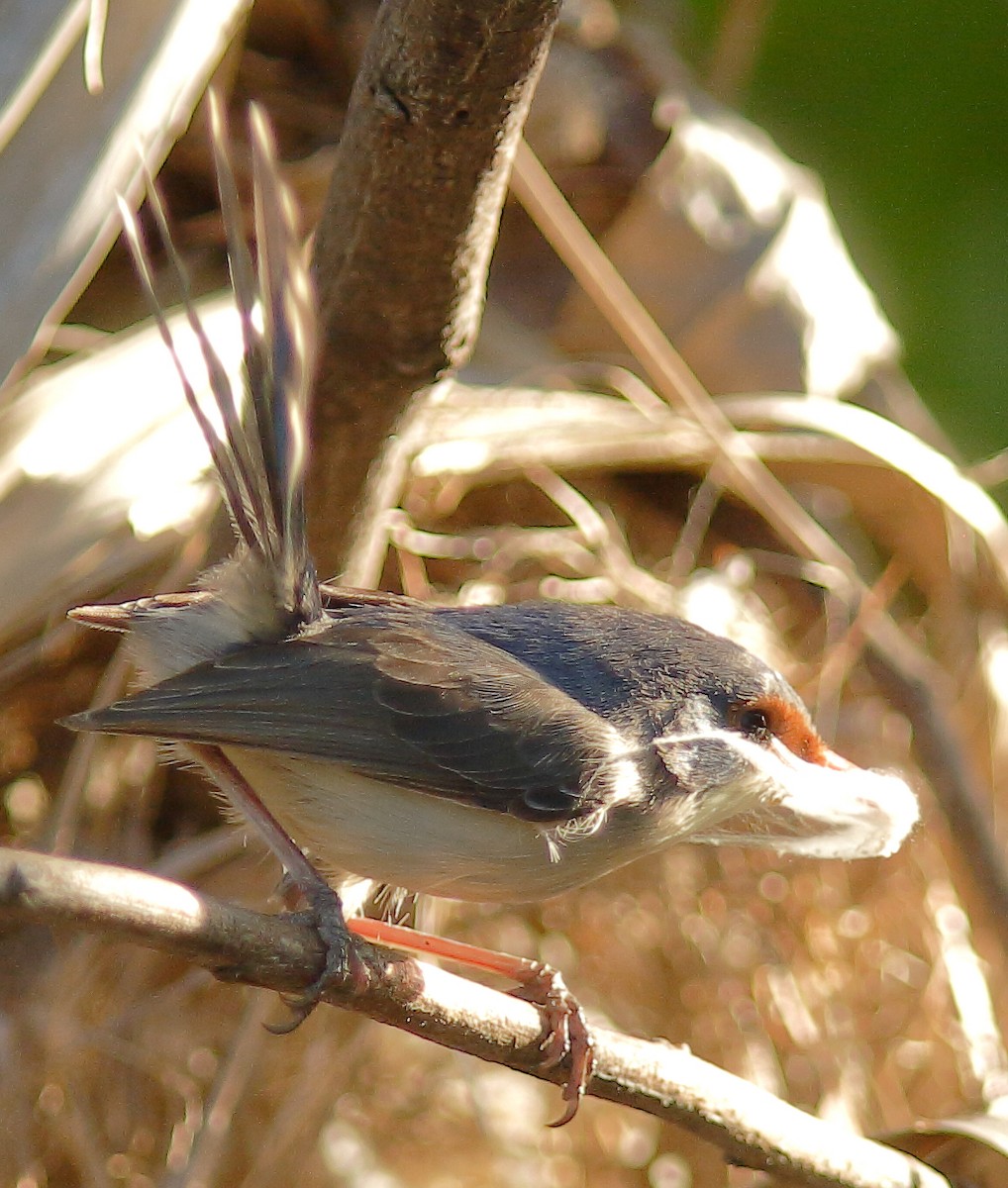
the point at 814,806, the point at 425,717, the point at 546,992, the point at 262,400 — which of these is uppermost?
the point at 262,400

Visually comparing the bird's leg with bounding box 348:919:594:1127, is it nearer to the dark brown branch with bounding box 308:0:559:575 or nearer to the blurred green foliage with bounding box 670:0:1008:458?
the dark brown branch with bounding box 308:0:559:575

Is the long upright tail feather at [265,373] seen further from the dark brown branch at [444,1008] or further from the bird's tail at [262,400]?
the dark brown branch at [444,1008]

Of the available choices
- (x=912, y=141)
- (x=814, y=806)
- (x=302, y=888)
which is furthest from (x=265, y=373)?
(x=912, y=141)

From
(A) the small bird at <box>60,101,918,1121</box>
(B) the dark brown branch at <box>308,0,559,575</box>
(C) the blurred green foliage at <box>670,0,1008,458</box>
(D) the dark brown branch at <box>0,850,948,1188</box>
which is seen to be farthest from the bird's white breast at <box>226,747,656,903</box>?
(C) the blurred green foliage at <box>670,0,1008,458</box>

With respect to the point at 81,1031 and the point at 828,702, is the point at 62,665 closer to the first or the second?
the point at 81,1031

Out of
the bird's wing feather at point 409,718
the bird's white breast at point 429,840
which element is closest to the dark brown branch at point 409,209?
the bird's wing feather at point 409,718

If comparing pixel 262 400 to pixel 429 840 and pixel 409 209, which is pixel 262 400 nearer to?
pixel 409 209
